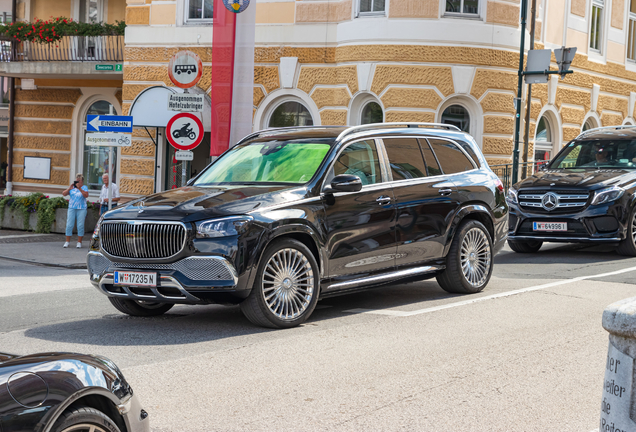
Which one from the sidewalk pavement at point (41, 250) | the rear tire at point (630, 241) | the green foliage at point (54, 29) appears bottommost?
the sidewalk pavement at point (41, 250)

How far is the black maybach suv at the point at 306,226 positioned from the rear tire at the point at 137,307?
1 centimetres

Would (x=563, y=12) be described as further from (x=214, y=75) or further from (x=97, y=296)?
(x=97, y=296)

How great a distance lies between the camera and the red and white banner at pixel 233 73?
1565 cm

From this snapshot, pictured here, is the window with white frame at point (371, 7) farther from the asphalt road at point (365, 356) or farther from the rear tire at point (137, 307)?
the rear tire at point (137, 307)

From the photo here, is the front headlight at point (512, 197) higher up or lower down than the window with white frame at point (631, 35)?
lower down

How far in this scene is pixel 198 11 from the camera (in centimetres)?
2262

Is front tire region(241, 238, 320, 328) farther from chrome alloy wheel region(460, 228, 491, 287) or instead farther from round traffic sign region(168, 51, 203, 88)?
round traffic sign region(168, 51, 203, 88)

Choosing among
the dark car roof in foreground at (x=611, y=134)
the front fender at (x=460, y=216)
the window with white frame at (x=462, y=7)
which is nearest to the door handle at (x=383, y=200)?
the front fender at (x=460, y=216)

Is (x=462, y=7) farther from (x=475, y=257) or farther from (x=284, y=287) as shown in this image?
(x=284, y=287)

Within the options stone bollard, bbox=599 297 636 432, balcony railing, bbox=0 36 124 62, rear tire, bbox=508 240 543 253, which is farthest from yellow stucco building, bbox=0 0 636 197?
stone bollard, bbox=599 297 636 432

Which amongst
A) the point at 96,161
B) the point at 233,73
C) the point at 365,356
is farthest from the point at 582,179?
the point at 96,161

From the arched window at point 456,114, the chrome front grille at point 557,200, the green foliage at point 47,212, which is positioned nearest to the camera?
the chrome front grille at point 557,200

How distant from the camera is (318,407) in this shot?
512cm

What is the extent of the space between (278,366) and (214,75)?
1103cm
